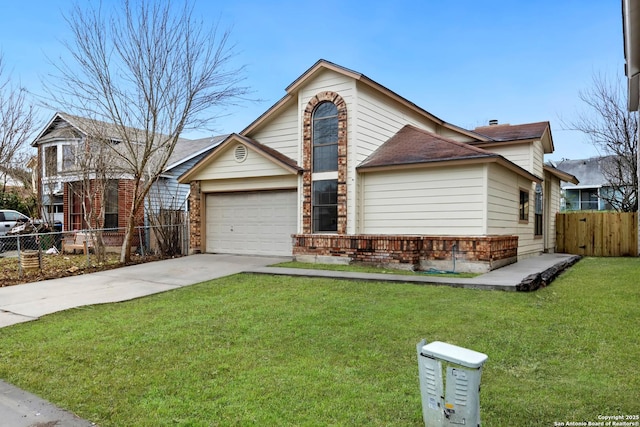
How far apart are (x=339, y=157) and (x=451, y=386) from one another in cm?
995

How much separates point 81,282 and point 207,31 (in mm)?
8042

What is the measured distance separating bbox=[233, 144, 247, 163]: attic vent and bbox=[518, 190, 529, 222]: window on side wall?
29.3 ft

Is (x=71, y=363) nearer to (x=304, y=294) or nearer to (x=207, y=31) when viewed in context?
(x=304, y=294)

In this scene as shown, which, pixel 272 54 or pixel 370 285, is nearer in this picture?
pixel 370 285

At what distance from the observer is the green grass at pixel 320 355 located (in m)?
3.35

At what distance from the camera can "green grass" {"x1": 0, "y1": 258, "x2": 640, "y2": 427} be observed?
335 cm

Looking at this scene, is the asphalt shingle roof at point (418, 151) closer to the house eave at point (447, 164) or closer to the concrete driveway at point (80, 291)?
the house eave at point (447, 164)

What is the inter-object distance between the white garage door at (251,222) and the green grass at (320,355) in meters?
5.99

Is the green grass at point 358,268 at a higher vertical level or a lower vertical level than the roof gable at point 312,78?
lower

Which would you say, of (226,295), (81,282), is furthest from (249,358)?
(81,282)

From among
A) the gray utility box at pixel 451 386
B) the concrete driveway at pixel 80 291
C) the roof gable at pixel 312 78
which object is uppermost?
the roof gable at pixel 312 78

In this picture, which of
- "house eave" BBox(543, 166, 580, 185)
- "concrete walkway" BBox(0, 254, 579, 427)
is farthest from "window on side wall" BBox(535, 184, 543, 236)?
"concrete walkway" BBox(0, 254, 579, 427)

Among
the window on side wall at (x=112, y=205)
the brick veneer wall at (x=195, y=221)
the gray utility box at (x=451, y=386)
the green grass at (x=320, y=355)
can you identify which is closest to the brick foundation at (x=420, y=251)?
the green grass at (x=320, y=355)

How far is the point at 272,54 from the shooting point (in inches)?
652
